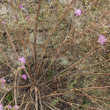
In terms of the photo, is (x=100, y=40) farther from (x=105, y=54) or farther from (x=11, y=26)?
(x=11, y=26)

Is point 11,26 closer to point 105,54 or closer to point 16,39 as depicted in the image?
point 16,39

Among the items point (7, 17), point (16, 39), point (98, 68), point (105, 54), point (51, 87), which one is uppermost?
point (7, 17)

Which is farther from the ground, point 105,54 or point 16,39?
point 16,39

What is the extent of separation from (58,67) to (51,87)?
0.29m

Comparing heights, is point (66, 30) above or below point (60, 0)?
below

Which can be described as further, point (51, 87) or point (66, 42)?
point (51, 87)

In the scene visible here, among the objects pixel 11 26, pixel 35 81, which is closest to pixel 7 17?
pixel 11 26

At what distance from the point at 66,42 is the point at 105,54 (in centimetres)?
68

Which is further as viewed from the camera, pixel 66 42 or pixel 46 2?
pixel 46 2

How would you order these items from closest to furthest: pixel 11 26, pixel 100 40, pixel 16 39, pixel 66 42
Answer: pixel 100 40 < pixel 66 42 < pixel 11 26 < pixel 16 39

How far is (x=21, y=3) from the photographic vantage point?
1878mm

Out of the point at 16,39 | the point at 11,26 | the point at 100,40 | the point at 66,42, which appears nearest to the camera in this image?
the point at 100,40

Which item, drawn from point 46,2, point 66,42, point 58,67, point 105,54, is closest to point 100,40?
point 66,42

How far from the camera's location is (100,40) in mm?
1555
